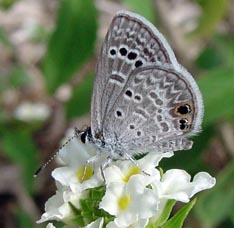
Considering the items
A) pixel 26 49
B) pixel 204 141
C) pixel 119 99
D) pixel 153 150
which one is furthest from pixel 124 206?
pixel 26 49

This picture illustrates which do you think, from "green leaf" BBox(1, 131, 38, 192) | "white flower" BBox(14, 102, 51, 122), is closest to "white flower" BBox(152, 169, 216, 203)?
"green leaf" BBox(1, 131, 38, 192)

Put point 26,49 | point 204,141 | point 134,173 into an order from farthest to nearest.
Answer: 1. point 26,49
2. point 204,141
3. point 134,173

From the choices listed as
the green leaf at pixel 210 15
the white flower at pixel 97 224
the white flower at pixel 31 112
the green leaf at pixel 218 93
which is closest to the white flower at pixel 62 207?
the white flower at pixel 97 224

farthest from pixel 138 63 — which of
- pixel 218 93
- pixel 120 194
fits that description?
pixel 218 93

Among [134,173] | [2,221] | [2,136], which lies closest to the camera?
[134,173]

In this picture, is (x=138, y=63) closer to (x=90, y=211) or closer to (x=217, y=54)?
(x=90, y=211)

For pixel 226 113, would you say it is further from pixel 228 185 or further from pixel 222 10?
pixel 222 10

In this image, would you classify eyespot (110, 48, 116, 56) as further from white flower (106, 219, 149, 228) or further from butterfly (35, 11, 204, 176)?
white flower (106, 219, 149, 228)
